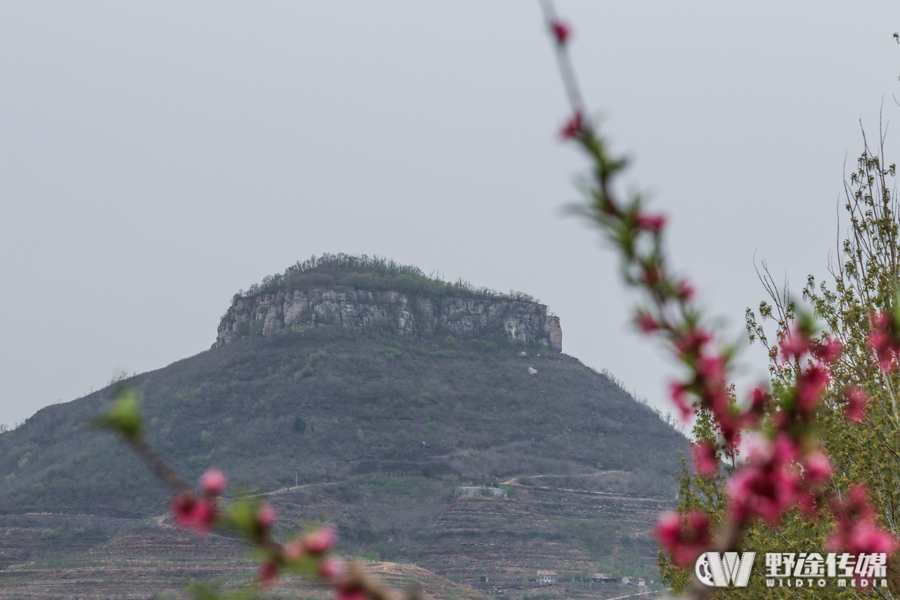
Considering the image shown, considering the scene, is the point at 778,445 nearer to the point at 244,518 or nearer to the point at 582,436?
the point at 244,518

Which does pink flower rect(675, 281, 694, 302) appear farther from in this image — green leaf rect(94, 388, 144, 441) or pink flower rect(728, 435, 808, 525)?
green leaf rect(94, 388, 144, 441)

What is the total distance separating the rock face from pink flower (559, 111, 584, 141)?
116263mm

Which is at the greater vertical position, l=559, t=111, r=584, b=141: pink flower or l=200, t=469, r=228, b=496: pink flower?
l=559, t=111, r=584, b=141: pink flower

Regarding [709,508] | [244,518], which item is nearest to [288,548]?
[244,518]

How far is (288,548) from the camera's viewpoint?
1.67 meters

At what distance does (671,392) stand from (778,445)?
265 mm

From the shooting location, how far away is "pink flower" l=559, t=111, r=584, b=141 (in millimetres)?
1872

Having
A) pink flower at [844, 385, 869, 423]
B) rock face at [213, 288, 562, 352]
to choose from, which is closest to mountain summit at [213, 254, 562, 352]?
rock face at [213, 288, 562, 352]

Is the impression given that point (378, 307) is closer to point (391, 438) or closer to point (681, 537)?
point (391, 438)

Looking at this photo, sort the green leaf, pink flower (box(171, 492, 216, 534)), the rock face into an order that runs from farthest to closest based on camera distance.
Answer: the rock face
pink flower (box(171, 492, 216, 534))
the green leaf

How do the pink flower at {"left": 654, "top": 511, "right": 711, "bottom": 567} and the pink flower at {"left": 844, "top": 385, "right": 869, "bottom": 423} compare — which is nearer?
the pink flower at {"left": 654, "top": 511, "right": 711, "bottom": 567}

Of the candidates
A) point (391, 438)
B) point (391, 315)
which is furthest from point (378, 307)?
point (391, 438)

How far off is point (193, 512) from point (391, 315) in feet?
393

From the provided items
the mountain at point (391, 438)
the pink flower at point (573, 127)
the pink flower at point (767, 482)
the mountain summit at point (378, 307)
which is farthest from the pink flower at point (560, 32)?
the mountain summit at point (378, 307)
